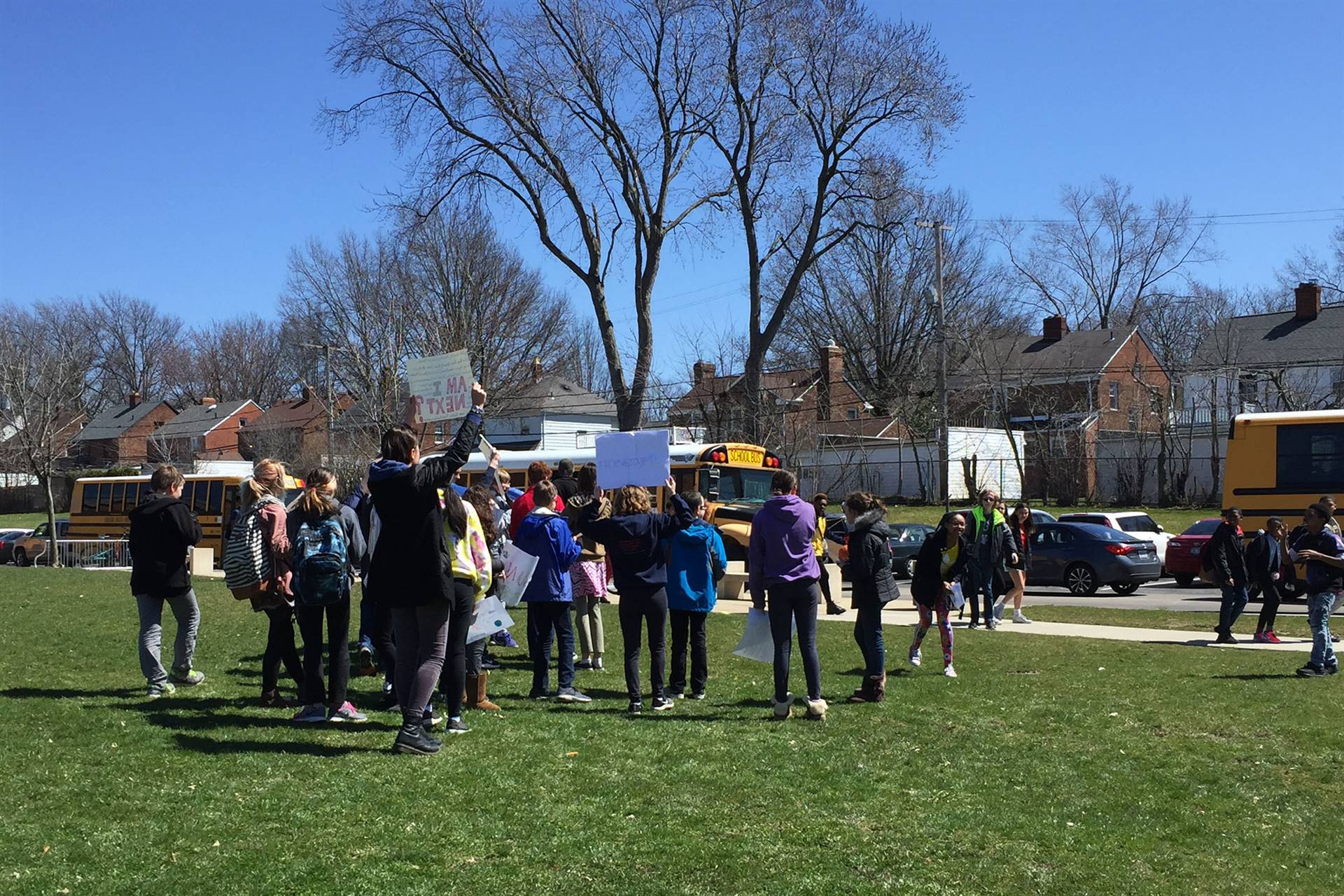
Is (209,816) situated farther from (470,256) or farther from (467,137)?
(470,256)

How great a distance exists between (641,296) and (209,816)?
1269 inches

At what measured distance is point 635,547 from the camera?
354 inches

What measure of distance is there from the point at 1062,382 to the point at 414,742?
5705 cm

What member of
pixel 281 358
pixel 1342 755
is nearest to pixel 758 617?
pixel 1342 755

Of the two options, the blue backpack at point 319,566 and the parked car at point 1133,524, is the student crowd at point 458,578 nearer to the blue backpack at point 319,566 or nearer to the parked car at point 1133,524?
the blue backpack at point 319,566

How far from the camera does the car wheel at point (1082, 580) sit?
2345 cm

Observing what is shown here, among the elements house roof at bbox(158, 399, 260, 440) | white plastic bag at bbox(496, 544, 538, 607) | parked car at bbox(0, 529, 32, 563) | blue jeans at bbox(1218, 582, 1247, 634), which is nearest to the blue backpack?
white plastic bag at bbox(496, 544, 538, 607)

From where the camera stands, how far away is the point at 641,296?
37406mm

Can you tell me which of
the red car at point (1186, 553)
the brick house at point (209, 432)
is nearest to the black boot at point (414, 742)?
the red car at point (1186, 553)

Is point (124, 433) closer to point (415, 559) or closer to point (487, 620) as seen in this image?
point (487, 620)

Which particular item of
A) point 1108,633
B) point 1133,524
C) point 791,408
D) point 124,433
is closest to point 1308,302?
point 791,408

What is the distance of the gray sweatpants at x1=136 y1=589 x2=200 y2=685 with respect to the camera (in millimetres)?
9094

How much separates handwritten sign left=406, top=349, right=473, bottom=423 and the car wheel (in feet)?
48.6

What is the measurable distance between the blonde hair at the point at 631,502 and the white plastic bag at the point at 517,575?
2.41ft
